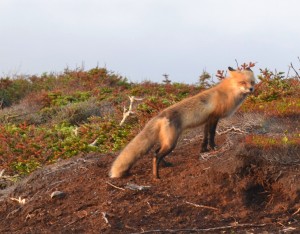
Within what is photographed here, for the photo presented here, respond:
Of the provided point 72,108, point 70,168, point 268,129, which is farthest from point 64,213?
point 72,108

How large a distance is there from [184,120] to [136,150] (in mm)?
872

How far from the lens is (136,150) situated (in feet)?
25.7

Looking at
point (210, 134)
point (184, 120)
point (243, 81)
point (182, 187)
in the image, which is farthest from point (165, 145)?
point (243, 81)

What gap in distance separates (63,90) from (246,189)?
574 inches

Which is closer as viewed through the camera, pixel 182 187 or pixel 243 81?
pixel 182 187

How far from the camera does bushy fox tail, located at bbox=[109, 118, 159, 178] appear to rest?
7843 millimetres

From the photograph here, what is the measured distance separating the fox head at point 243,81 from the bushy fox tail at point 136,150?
1750 millimetres

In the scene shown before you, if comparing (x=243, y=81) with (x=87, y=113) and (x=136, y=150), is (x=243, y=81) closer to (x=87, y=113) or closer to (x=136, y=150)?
(x=136, y=150)

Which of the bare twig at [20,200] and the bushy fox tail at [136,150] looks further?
the bare twig at [20,200]

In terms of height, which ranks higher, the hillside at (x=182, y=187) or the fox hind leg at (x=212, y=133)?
the fox hind leg at (x=212, y=133)

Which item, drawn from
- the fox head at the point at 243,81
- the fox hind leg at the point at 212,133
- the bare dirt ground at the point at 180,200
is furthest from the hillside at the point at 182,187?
the fox head at the point at 243,81

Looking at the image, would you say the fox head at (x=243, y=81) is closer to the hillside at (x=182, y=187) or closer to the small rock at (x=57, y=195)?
the hillside at (x=182, y=187)

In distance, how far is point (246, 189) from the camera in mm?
7168

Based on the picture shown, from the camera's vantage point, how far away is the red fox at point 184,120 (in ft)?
25.5
